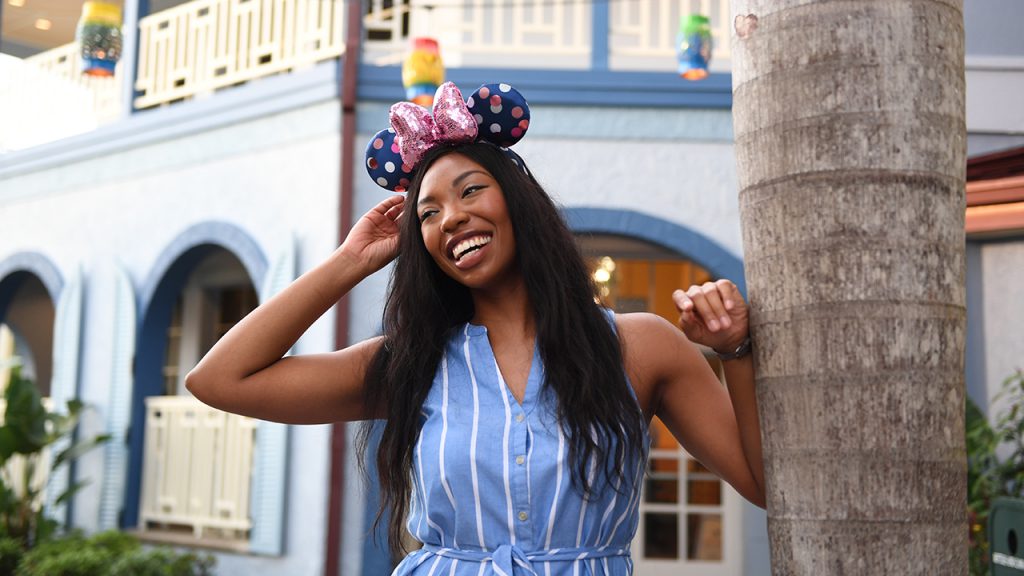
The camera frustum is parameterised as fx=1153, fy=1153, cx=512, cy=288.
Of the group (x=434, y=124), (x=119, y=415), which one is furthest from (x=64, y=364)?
(x=434, y=124)

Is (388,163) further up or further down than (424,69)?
further down

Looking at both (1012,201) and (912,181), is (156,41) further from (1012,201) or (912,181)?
(912,181)

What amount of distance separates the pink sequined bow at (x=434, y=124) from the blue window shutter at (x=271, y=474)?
18.6 ft

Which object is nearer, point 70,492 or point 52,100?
point 70,492

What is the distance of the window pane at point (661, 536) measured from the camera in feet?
29.6

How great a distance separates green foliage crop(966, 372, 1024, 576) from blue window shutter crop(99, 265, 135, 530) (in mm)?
6177

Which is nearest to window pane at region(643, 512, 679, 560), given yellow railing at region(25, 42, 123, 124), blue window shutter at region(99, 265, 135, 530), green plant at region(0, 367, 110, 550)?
blue window shutter at region(99, 265, 135, 530)

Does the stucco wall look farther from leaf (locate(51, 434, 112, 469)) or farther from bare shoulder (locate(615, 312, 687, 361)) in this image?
leaf (locate(51, 434, 112, 469))

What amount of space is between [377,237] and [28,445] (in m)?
7.49

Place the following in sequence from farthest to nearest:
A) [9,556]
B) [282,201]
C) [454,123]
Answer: [9,556]
[282,201]
[454,123]

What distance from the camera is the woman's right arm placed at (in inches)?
86.9

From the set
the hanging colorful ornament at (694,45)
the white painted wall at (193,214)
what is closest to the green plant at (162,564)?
the white painted wall at (193,214)

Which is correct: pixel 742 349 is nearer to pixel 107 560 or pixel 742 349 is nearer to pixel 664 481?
pixel 107 560

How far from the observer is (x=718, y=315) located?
1931mm
